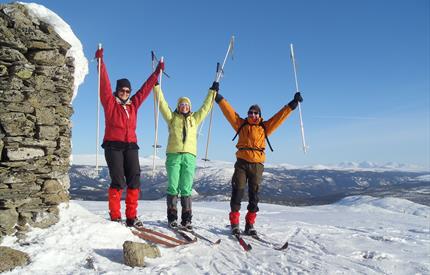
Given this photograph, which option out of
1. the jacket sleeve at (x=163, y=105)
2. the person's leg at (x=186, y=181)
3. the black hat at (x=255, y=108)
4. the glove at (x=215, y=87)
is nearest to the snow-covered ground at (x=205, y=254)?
the person's leg at (x=186, y=181)

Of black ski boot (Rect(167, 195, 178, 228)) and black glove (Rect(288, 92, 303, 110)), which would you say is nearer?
black ski boot (Rect(167, 195, 178, 228))

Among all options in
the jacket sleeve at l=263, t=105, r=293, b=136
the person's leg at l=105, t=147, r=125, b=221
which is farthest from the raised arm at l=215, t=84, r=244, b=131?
the person's leg at l=105, t=147, r=125, b=221

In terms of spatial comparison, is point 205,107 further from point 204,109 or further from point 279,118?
point 279,118

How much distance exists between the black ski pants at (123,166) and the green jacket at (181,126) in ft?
2.97

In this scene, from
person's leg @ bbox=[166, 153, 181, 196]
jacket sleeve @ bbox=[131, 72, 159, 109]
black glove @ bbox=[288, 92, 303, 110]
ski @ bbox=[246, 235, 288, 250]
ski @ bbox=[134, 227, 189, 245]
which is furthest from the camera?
black glove @ bbox=[288, 92, 303, 110]

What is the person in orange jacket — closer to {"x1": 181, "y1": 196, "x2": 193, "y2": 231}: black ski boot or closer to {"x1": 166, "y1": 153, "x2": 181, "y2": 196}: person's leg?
{"x1": 181, "y1": 196, "x2": 193, "y2": 231}: black ski boot

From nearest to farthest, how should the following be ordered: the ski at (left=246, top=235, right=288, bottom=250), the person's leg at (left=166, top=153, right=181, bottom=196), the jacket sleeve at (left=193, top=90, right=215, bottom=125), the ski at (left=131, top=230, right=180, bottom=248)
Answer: the ski at (left=131, top=230, right=180, bottom=248)
the ski at (left=246, top=235, right=288, bottom=250)
the person's leg at (left=166, top=153, right=181, bottom=196)
the jacket sleeve at (left=193, top=90, right=215, bottom=125)

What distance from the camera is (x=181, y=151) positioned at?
805cm

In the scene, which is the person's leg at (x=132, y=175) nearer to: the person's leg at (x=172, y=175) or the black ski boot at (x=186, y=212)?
the person's leg at (x=172, y=175)

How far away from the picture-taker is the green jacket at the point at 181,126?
810cm

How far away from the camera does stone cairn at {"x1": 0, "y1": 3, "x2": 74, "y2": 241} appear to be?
6281mm

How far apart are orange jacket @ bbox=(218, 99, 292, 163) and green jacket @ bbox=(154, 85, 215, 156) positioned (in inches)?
21.8

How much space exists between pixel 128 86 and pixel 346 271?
5.27m

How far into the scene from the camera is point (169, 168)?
805 cm
